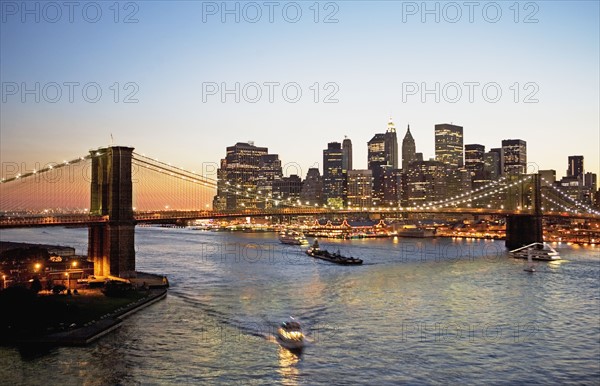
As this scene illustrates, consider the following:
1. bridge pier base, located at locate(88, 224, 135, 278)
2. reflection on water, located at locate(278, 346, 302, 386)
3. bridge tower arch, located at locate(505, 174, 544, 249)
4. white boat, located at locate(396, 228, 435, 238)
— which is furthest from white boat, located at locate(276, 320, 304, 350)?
white boat, located at locate(396, 228, 435, 238)

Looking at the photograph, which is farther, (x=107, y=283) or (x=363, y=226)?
(x=363, y=226)

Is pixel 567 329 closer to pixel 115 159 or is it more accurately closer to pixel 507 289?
pixel 507 289

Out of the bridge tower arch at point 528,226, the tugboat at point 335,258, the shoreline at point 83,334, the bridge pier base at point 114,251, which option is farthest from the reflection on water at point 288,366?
the bridge tower arch at point 528,226

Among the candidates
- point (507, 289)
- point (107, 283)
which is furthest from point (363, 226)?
point (107, 283)

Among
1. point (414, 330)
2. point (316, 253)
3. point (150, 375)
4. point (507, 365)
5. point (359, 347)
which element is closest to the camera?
point (150, 375)

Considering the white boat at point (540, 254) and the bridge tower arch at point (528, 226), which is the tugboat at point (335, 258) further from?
the bridge tower arch at point (528, 226)
